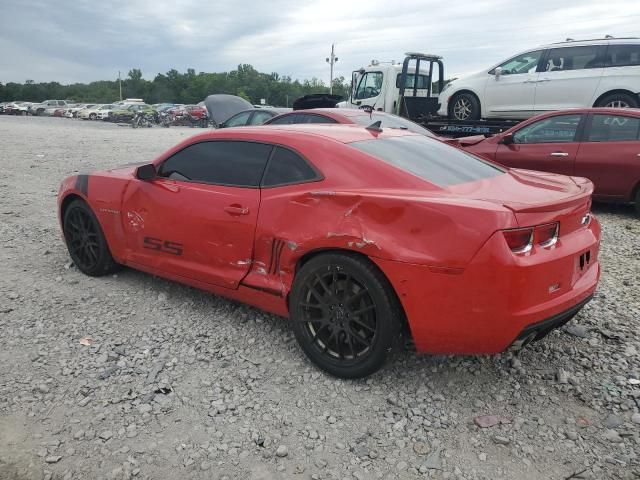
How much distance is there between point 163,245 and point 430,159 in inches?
80.5

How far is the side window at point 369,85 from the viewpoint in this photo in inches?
537

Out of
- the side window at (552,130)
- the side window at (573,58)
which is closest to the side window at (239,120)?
the side window at (573,58)

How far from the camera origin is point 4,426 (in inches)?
104

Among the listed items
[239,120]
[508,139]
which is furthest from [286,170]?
[239,120]

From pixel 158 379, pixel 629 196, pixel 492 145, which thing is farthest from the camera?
pixel 492 145

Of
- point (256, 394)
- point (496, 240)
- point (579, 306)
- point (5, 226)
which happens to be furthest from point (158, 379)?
point (5, 226)

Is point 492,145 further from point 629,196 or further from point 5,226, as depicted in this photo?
point 5,226

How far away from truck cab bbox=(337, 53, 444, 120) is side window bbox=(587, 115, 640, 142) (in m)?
5.84

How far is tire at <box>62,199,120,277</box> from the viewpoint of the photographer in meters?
4.45

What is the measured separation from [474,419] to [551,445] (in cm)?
38

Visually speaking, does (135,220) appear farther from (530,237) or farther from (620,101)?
(620,101)

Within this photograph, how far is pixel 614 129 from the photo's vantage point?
22.5ft

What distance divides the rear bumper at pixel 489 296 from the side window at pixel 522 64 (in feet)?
26.8

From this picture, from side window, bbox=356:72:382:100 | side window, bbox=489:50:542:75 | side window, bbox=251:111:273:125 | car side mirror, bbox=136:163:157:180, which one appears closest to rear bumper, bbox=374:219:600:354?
car side mirror, bbox=136:163:157:180
